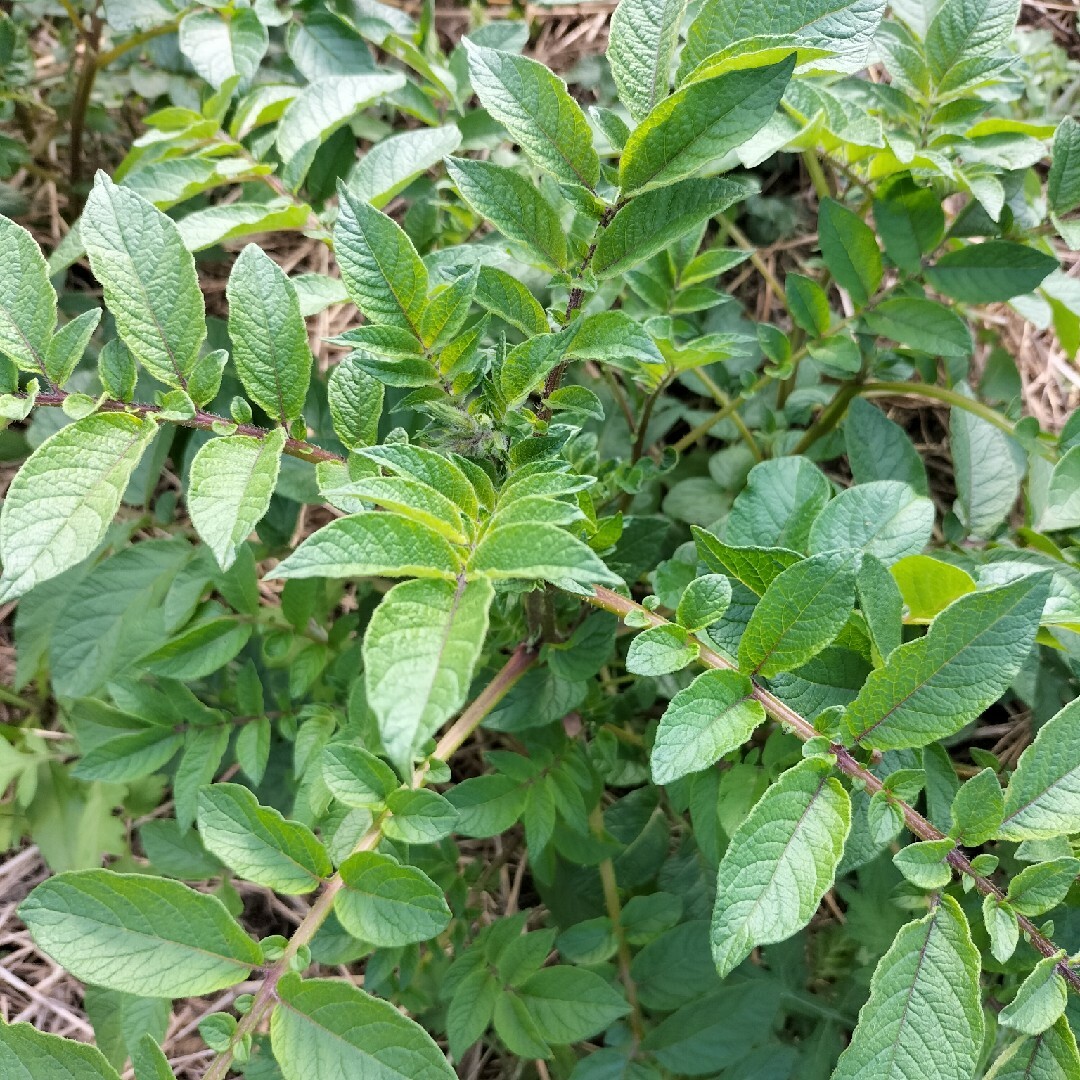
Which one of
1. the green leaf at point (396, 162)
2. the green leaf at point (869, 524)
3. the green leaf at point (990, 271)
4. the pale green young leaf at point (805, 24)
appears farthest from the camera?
the green leaf at point (990, 271)

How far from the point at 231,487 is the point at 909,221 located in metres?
1.10

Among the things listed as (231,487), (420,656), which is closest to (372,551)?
(420,656)

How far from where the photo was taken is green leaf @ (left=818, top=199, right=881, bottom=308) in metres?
1.45

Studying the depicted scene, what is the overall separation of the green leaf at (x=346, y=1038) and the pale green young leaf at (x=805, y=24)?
903 mm

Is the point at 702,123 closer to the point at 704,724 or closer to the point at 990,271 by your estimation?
the point at 704,724

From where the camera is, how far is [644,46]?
865 millimetres

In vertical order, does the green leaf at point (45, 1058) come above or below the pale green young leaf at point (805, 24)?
below

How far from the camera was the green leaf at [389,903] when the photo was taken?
0.89 m

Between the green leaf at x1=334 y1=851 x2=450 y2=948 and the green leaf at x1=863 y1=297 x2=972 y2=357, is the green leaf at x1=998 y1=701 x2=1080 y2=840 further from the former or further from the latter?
the green leaf at x1=863 y1=297 x2=972 y2=357

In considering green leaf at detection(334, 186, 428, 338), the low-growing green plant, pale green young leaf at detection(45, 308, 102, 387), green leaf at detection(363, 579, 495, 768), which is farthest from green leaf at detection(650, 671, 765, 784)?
pale green young leaf at detection(45, 308, 102, 387)

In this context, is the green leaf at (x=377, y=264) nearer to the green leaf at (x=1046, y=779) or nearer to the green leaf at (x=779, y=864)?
the green leaf at (x=779, y=864)

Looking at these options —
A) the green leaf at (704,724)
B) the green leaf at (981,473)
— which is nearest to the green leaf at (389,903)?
the green leaf at (704,724)

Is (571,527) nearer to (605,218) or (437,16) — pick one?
(605,218)

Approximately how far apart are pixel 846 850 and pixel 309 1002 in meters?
0.58
